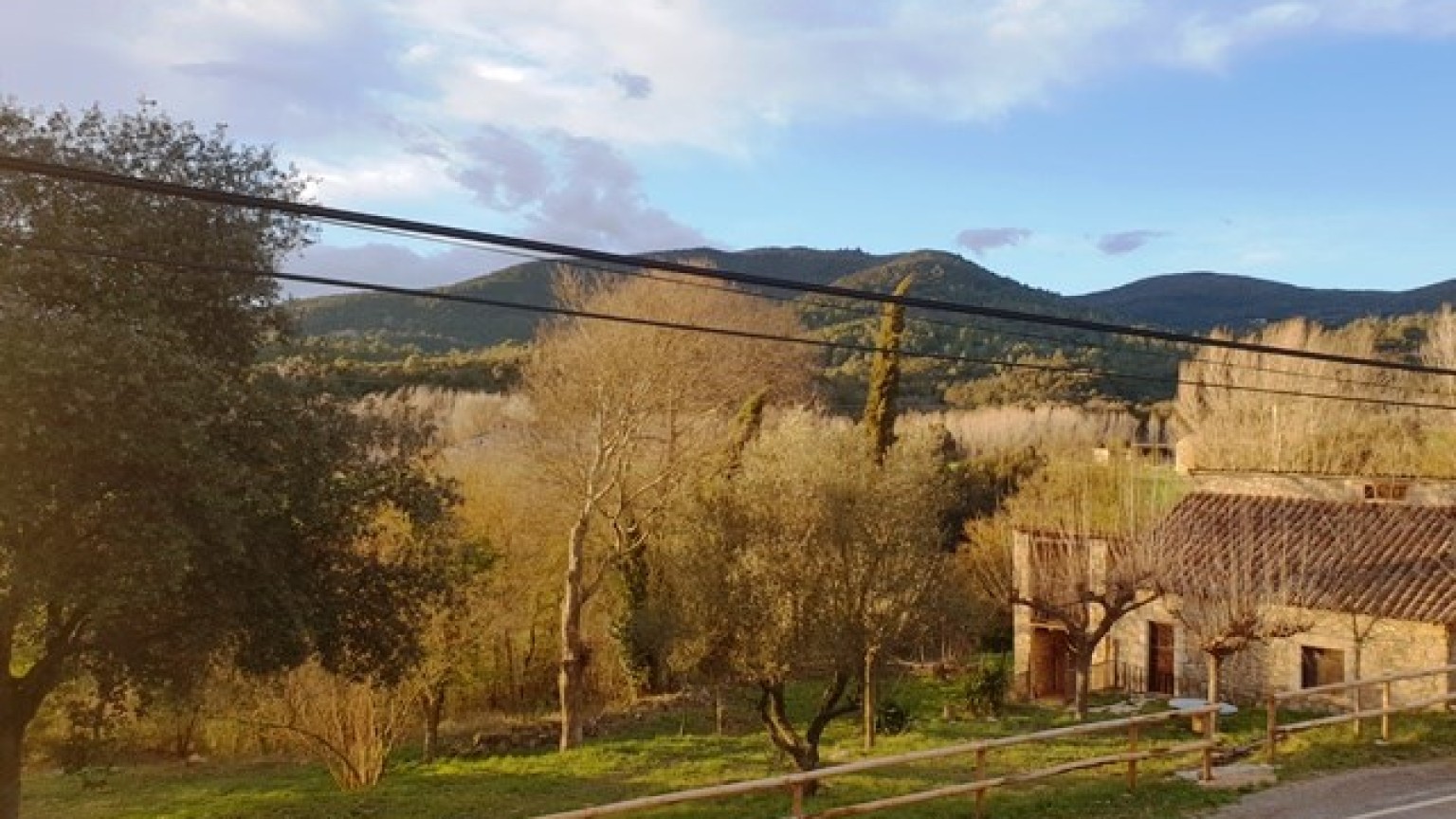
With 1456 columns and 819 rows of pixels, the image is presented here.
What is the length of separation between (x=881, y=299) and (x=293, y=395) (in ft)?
30.2

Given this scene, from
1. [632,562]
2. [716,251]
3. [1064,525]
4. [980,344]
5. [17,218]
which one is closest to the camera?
[17,218]

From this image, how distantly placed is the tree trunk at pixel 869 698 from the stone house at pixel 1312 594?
5.65 m

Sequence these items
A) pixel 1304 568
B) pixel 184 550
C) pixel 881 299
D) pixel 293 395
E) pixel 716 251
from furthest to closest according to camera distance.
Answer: pixel 716 251 → pixel 1304 568 → pixel 293 395 → pixel 184 550 → pixel 881 299

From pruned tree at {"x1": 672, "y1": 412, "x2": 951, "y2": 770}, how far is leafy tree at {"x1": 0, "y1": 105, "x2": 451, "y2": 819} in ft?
17.7

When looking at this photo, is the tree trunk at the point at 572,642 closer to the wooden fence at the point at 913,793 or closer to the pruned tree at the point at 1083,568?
the pruned tree at the point at 1083,568

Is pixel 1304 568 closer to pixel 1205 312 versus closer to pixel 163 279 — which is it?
pixel 163 279

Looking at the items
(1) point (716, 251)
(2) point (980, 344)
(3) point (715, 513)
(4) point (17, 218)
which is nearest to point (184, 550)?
(4) point (17, 218)

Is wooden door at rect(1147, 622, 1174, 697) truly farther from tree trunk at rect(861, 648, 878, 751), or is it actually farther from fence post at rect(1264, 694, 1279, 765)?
fence post at rect(1264, 694, 1279, 765)

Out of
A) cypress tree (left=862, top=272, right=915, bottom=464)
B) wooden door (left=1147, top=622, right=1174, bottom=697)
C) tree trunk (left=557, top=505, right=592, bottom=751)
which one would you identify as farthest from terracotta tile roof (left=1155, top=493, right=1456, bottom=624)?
tree trunk (left=557, top=505, right=592, bottom=751)

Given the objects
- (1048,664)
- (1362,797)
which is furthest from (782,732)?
(1048,664)

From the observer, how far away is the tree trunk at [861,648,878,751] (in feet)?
62.5

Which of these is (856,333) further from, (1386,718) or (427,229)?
(427,229)

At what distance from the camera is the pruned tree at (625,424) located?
91.7ft

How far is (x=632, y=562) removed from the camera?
104 feet
